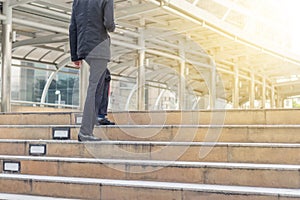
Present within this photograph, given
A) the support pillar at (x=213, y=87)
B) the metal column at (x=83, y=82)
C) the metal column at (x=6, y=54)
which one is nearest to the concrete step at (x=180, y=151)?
the metal column at (x=6, y=54)

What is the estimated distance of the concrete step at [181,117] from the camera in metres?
4.41

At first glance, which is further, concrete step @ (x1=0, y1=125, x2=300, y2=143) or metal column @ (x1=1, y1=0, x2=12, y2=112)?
metal column @ (x1=1, y1=0, x2=12, y2=112)

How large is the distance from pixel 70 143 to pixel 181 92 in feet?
25.3

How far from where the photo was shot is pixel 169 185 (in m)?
3.16

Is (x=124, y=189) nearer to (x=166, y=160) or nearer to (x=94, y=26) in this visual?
(x=166, y=160)

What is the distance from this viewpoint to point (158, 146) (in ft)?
12.2

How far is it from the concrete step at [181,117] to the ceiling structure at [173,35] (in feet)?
12.1

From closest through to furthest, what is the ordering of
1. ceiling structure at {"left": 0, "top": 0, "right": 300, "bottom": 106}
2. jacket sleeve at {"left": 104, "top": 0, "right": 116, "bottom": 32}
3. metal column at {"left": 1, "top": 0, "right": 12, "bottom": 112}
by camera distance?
jacket sleeve at {"left": 104, "top": 0, "right": 116, "bottom": 32}, metal column at {"left": 1, "top": 0, "right": 12, "bottom": 112}, ceiling structure at {"left": 0, "top": 0, "right": 300, "bottom": 106}

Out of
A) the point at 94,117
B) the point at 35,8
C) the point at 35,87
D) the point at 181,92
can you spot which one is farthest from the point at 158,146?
the point at 35,87

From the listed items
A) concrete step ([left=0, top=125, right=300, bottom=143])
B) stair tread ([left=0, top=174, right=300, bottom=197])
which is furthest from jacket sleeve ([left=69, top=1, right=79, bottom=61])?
stair tread ([left=0, top=174, right=300, bottom=197])

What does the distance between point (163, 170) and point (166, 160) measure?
0.23 meters

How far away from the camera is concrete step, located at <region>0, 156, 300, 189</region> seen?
3.06 m

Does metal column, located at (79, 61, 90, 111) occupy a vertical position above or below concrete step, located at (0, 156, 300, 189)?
above

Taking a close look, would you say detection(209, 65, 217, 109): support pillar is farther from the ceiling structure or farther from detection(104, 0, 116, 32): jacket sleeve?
detection(104, 0, 116, 32): jacket sleeve
